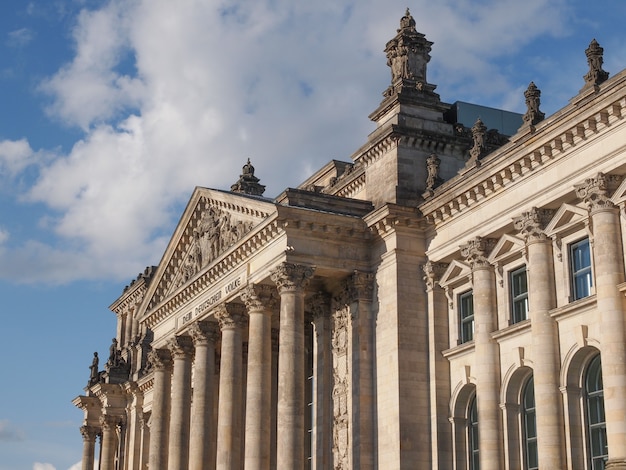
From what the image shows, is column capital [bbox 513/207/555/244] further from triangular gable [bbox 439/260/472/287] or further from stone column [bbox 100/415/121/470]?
stone column [bbox 100/415/121/470]

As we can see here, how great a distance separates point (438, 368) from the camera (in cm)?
3403

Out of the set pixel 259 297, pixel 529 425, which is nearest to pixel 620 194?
pixel 529 425

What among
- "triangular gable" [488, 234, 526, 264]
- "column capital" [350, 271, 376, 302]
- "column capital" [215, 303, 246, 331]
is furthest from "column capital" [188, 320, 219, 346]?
"triangular gable" [488, 234, 526, 264]

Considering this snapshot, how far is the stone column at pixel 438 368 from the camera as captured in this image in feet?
109

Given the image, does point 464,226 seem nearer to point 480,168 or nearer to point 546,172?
point 480,168

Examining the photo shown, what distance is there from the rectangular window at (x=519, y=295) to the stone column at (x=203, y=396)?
14.8 m

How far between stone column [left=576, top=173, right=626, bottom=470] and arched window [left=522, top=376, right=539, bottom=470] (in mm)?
4208

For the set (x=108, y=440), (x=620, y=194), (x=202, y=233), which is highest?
(x=202, y=233)

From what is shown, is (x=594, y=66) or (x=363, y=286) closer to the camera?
(x=594, y=66)

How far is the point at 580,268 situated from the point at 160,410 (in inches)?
947

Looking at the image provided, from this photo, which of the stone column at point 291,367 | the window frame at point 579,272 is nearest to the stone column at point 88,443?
the stone column at point 291,367

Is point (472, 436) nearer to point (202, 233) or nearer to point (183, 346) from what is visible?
point (202, 233)

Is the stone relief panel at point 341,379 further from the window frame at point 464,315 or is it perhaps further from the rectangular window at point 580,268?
the rectangular window at point 580,268

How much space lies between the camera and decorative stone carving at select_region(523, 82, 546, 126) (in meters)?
30.9
